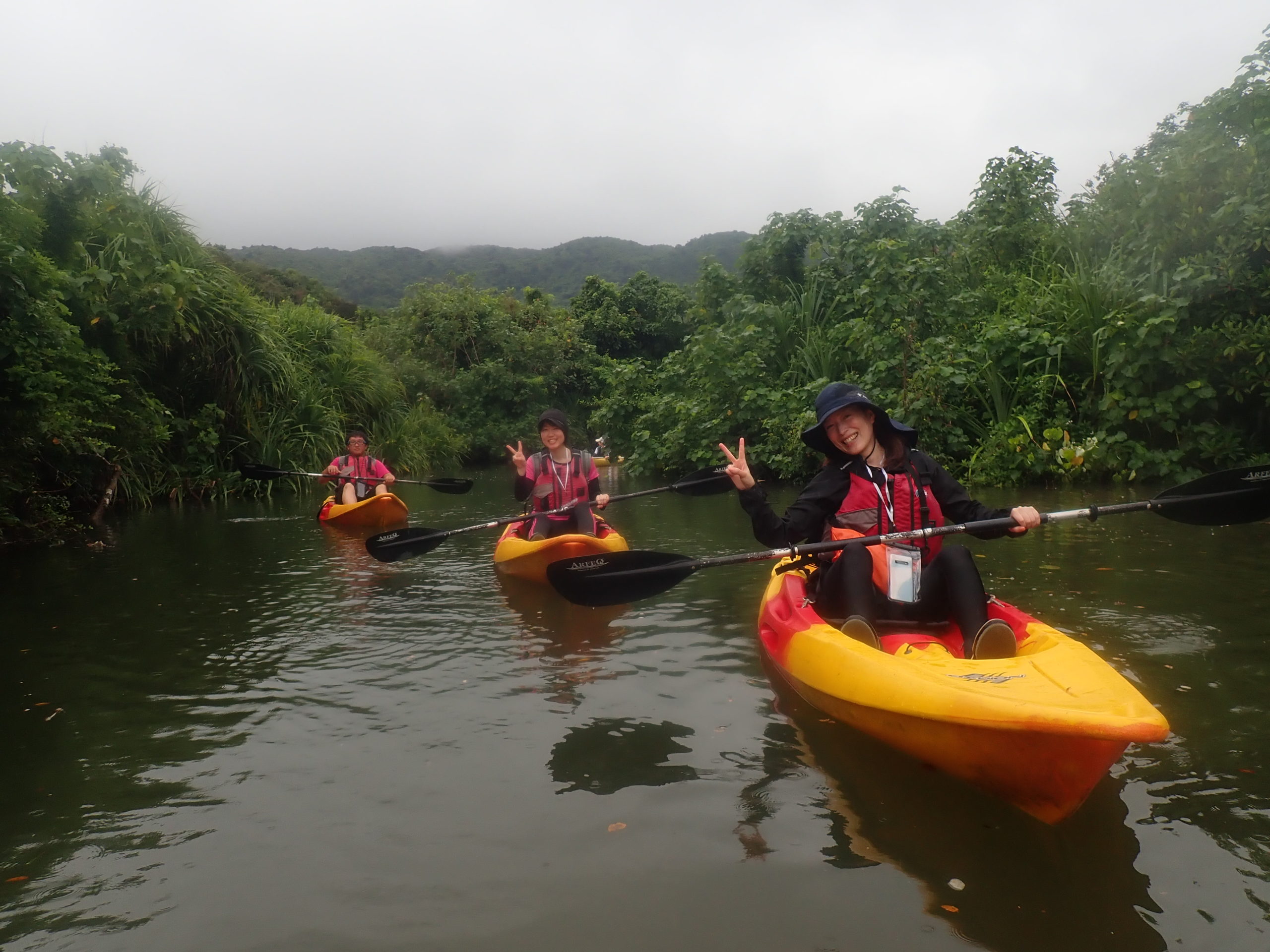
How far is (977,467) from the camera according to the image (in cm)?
1119

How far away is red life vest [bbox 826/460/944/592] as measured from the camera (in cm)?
392

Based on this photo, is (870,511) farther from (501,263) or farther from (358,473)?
(501,263)

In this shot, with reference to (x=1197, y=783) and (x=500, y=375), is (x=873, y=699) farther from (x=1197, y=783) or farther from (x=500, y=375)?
(x=500, y=375)

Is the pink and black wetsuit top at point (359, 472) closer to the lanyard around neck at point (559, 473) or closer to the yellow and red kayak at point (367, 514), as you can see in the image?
the yellow and red kayak at point (367, 514)

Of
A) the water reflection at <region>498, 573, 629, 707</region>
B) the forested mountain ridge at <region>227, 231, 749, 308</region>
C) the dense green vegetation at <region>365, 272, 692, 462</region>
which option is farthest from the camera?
the forested mountain ridge at <region>227, 231, 749, 308</region>

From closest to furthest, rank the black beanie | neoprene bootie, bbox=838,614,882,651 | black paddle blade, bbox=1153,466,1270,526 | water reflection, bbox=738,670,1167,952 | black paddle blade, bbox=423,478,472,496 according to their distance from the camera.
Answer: water reflection, bbox=738,670,1167,952, neoprene bootie, bbox=838,614,882,651, black paddle blade, bbox=1153,466,1270,526, the black beanie, black paddle blade, bbox=423,478,472,496

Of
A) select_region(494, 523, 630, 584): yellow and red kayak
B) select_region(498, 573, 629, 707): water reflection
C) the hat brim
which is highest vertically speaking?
the hat brim

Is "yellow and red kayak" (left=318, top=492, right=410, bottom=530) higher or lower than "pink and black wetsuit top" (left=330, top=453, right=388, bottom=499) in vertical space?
lower

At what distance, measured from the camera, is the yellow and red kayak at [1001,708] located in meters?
2.37

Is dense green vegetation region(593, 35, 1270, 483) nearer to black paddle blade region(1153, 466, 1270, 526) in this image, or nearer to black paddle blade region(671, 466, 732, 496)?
black paddle blade region(671, 466, 732, 496)

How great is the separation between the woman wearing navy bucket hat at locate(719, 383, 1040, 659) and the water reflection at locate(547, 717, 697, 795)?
92 cm

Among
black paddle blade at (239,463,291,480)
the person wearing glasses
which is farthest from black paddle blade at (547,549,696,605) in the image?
black paddle blade at (239,463,291,480)

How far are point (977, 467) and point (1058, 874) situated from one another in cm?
944

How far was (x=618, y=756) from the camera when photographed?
329 cm
